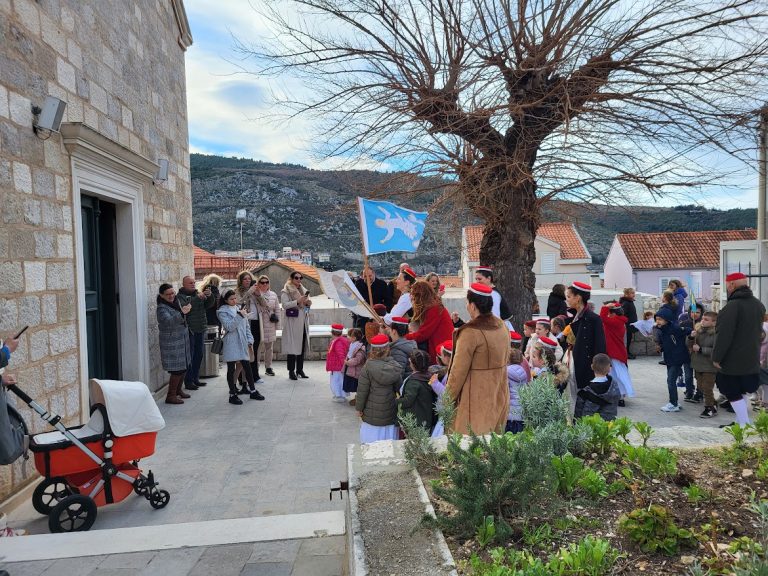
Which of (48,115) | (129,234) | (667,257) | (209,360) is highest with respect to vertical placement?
(48,115)

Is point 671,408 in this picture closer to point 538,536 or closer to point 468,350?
point 468,350

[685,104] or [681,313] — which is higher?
[685,104]

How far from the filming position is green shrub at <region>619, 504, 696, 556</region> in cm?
235

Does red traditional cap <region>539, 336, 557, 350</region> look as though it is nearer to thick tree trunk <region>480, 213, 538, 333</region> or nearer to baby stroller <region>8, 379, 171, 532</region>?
thick tree trunk <region>480, 213, 538, 333</region>

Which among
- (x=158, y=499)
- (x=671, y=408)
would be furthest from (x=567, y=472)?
(x=671, y=408)

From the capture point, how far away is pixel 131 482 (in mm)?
4535

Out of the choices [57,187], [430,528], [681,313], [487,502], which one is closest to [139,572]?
[430,528]

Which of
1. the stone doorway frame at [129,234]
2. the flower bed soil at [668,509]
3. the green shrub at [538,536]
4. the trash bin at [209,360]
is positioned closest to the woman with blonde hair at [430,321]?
the flower bed soil at [668,509]

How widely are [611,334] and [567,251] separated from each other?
129 feet

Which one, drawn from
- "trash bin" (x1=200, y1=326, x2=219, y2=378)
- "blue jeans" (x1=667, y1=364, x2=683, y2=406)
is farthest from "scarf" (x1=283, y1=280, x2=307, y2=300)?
"blue jeans" (x1=667, y1=364, x2=683, y2=406)

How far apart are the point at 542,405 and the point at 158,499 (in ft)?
10.2

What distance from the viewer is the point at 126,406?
445 cm

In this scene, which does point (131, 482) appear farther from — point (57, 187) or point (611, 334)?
point (611, 334)

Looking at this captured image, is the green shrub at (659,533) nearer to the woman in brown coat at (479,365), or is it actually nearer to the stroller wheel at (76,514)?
the woman in brown coat at (479,365)
